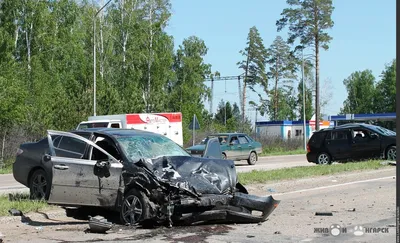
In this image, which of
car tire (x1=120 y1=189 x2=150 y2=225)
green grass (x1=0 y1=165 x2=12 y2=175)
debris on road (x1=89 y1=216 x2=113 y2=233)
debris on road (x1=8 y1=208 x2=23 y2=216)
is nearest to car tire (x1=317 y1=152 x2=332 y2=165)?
green grass (x1=0 y1=165 x2=12 y2=175)

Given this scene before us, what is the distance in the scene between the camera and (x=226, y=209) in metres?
9.02

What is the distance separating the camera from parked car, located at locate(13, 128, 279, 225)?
348 inches

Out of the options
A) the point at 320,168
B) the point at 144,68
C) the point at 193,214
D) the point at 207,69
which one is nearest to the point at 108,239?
the point at 193,214

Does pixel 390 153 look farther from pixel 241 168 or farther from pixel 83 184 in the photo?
pixel 83 184

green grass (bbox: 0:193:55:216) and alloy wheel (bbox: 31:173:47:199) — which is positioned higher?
alloy wheel (bbox: 31:173:47:199)

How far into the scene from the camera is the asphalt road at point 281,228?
8.03 meters

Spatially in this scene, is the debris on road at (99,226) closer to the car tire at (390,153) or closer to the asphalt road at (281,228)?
the asphalt road at (281,228)

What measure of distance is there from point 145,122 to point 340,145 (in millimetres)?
10963

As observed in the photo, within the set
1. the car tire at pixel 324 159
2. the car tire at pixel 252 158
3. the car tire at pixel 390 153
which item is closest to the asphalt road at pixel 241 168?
the car tire at pixel 252 158

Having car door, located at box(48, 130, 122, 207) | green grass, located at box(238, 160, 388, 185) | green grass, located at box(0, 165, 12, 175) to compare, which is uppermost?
car door, located at box(48, 130, 122, 207)

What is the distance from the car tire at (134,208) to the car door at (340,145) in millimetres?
14922

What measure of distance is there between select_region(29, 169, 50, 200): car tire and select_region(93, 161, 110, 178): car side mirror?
1.62 metres

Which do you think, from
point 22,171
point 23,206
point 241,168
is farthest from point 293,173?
point 23,206

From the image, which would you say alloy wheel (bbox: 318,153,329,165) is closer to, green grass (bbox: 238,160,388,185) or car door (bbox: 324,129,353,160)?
car door (bbox: 324,129,353,160)
